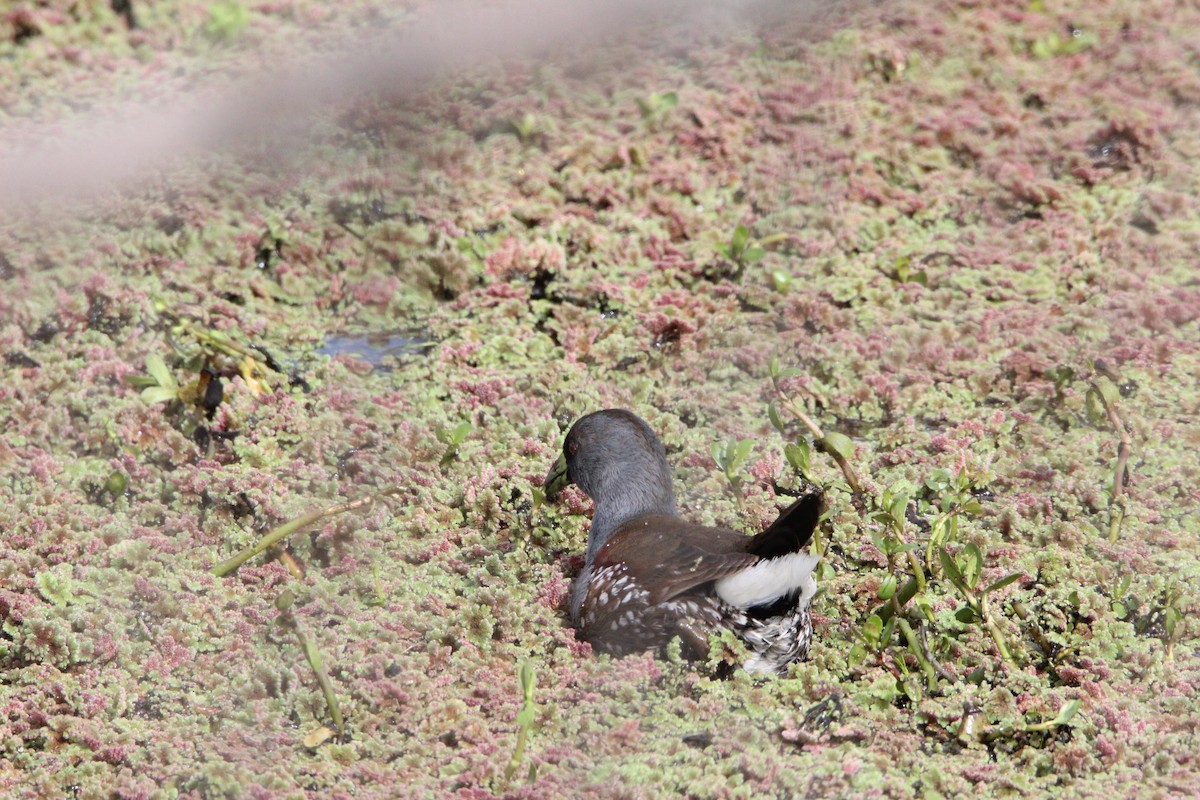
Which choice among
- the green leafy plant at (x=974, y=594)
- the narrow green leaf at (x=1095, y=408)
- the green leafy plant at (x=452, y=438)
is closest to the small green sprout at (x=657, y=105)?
the green leafy plant at (x=452, y=438)

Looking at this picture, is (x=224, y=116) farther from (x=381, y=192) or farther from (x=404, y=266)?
(x=404, y=266)

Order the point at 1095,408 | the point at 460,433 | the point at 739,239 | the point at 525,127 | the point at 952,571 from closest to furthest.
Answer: the point at 952,571 < the point at 460,433 < the point at 1095,408 < the point at 739,239 < the point at 525,127

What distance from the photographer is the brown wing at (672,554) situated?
4.37 m

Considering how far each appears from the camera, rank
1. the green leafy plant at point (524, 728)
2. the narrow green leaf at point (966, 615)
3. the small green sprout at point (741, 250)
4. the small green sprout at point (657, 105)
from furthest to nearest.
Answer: the small green sprout at point (657, 105)
the small green sprout at point (741, 250)
the narrow green leaf at point (966, 615)
the green leafy plant at point (524, 728)

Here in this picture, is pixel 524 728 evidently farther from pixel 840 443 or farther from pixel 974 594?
pixel 974 594

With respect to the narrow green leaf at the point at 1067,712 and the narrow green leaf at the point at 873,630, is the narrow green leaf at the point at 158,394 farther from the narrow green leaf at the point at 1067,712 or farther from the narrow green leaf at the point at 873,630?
the narrow green leaf at the point at 1067,712

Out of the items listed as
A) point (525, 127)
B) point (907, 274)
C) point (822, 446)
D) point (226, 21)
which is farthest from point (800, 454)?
point (226, 21)

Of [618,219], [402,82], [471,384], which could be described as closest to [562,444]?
[471,384]

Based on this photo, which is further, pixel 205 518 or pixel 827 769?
pixel 205 518

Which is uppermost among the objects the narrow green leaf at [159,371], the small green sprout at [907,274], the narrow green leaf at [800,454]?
the narrow green leaf at [159,371]

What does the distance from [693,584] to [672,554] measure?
232 millimetres

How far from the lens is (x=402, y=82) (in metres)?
8.06

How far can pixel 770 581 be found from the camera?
14.0 ft

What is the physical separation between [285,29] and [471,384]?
399 cm
